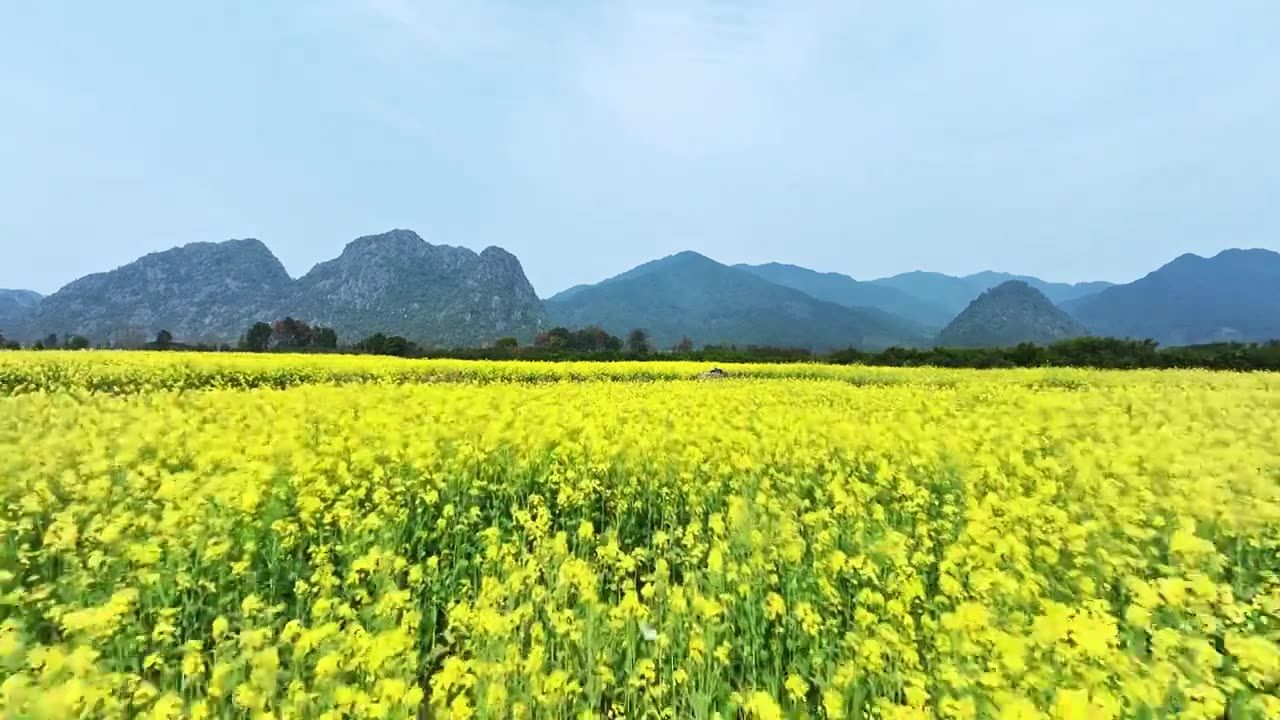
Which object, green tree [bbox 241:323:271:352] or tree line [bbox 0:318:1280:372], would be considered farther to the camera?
green tree [bbox 241:323:271:352]

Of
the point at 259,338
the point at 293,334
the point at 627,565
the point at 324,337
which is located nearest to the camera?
the point at 627,565

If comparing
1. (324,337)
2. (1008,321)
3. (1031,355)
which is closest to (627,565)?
(1031,355)

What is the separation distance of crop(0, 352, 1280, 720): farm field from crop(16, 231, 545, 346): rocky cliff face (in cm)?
14248

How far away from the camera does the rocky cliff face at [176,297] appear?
162 metres

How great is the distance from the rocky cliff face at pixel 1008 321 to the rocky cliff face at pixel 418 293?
12342cm

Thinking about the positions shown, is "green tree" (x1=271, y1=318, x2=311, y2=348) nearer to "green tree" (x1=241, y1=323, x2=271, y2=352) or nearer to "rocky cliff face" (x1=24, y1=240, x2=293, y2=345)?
"green tree" (x1=241, y1=323, x2=271, y2=352)

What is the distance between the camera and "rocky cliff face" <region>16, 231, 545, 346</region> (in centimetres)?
15812

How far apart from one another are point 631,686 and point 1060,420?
32.4ft

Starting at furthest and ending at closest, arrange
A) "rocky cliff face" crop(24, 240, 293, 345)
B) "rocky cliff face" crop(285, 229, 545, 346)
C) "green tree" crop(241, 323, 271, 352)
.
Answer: "rocky cliff face" crop(24, 240, 293, 345), "rocky cliff face" crop(285, 229, 545, 346), "green tree" crop(241, 323, 271, 352)

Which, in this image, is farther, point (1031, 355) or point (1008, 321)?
point (1008, 321)

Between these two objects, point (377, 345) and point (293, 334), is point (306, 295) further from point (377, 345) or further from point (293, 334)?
point (377, 345)

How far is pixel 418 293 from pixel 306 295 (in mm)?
36234

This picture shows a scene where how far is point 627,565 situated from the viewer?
4.72 m

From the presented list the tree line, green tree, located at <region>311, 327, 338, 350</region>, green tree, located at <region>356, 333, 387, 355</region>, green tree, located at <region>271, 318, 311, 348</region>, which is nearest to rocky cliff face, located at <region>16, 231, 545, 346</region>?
green tree, located at <region>271, 318, 311, 348</region>
